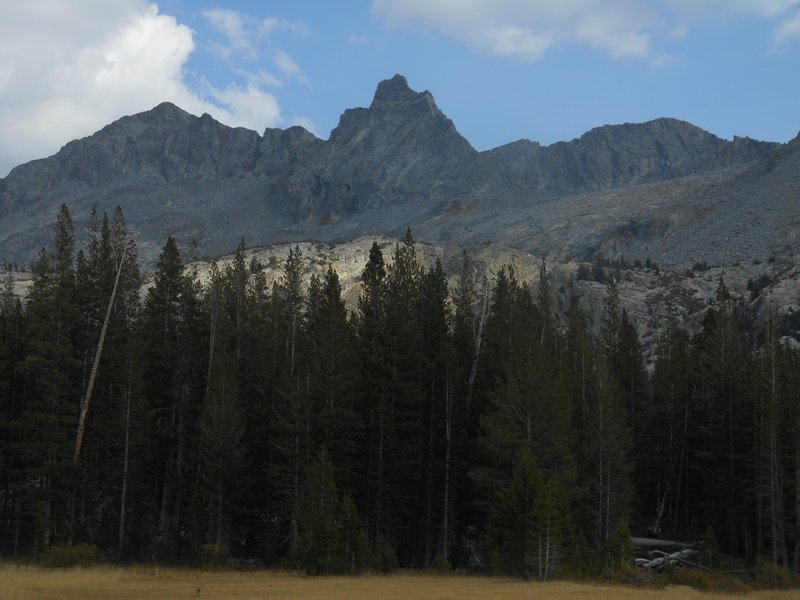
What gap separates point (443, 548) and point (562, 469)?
8.02 meters

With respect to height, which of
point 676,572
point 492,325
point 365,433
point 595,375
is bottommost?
point 676,572

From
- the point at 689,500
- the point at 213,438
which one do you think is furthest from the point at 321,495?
the point at 689,500

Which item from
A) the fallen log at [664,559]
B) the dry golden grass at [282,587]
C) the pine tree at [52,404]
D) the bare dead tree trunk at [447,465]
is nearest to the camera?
the dry golden grass at [282,587]

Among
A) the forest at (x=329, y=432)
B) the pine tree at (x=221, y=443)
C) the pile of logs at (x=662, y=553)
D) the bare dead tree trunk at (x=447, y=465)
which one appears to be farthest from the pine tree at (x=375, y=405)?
the pile of logs at (x=662, y=553)

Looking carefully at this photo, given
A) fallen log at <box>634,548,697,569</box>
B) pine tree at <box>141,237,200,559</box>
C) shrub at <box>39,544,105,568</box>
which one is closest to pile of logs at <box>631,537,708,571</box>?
fallen log at <box>634,548,697,569</box>

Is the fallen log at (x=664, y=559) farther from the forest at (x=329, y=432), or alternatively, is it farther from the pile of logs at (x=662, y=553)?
the forest at (x=329, y=432)

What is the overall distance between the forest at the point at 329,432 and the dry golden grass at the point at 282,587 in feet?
10.8

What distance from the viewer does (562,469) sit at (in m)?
39.8

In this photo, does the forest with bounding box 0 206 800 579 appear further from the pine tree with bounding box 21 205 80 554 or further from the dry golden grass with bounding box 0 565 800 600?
the dry golden grass with bounding box 0 565 800 600

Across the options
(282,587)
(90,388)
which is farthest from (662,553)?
(90,388)

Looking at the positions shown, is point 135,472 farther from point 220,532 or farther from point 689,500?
point 689,500

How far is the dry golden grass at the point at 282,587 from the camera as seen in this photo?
2412 centimetres

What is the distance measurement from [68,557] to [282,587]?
1092cm

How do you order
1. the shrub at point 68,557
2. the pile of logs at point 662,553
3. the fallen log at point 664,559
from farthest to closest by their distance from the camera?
1. the pile of logs at point 662,553
2. the fallen log at point 664,559
3. the shrub at point 68,557
